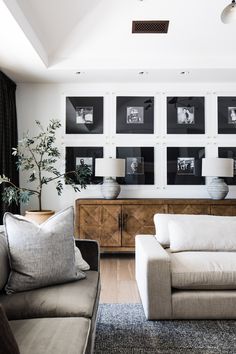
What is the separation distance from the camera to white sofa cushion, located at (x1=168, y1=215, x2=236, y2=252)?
9.03 ft

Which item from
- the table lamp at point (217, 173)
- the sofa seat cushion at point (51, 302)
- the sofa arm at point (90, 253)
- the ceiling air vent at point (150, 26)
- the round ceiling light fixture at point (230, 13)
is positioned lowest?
the sofa seat cushion at point (51, 302)

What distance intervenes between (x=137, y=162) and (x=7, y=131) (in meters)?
1.96

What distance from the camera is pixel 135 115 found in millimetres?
4828

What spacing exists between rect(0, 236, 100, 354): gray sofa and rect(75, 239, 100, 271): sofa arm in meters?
0.16

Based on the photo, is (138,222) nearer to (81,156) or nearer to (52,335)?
(81,156)

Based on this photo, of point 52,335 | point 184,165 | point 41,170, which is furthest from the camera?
point 184,165

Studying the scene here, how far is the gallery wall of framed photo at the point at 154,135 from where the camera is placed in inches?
190

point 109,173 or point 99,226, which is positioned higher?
point 109,173

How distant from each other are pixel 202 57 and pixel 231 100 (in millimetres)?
1014

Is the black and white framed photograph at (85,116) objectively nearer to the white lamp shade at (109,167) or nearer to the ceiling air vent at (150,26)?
the white lamp shade at (109,167)

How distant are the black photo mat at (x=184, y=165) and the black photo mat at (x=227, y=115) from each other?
0.48 meters

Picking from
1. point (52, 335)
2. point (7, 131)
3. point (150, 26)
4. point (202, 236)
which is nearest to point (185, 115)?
point (150, 26)

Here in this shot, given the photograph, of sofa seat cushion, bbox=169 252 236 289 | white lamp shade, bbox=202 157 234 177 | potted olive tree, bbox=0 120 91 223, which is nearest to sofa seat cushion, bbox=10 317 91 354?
sofa seat cushion, bbox=169 252 236 289

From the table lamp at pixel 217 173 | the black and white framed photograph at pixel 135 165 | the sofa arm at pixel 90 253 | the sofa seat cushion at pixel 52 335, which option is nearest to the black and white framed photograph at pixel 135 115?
the black and white framed photograph at pixel 135 165
